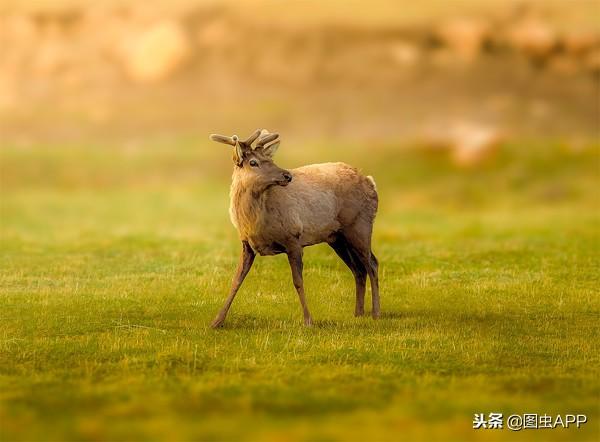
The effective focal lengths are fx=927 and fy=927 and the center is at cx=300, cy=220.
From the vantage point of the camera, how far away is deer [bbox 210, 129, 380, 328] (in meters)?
14.8

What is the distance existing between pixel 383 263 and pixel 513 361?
30.9ft

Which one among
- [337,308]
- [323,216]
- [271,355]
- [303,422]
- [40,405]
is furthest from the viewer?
[337,308]

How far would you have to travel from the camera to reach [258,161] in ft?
48.4

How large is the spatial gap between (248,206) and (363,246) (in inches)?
104

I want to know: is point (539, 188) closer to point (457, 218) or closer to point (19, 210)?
point (457, 218)

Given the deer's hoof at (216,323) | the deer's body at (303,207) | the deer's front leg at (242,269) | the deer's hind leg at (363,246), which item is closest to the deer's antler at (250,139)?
the deer's body at (303,207)

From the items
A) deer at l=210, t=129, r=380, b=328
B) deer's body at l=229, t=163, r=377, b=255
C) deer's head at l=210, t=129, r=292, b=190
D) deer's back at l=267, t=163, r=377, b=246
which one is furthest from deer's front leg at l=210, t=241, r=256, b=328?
deer's head at l=210, t=129, r=292, b=190

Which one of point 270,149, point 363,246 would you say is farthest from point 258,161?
point 363,246

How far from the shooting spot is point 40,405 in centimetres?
1086

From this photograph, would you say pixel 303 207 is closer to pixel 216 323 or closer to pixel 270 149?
pixel 270 149

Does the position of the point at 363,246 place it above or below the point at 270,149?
below

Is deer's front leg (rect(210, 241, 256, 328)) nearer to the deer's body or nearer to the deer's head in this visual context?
the deer's body

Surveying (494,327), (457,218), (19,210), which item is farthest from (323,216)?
(19,210)

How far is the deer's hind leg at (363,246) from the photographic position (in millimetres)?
16469
